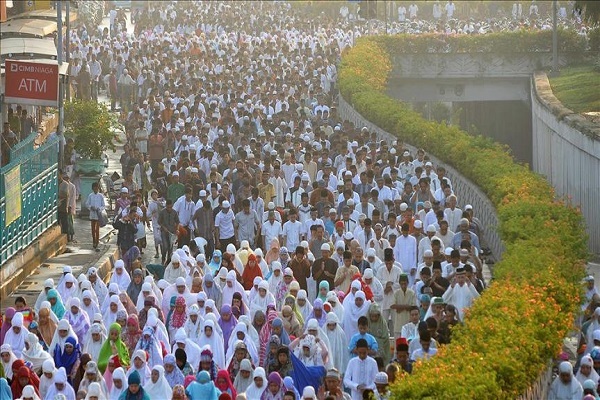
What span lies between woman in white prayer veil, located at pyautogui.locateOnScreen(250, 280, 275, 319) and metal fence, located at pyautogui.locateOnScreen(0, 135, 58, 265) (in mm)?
4711

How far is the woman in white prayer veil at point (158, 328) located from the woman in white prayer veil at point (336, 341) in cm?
161

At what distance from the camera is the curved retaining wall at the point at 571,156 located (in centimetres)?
3100

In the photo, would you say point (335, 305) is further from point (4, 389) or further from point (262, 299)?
point (4, 389)

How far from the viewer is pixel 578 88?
43969 millimetres

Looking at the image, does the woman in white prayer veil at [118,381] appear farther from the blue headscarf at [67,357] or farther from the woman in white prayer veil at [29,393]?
the blue headscarf at [67,357]

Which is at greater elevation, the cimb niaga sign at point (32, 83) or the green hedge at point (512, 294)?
the cimb niaga sign at point (32, 83)

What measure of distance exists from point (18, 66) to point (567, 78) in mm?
22394

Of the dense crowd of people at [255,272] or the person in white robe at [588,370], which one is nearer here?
the dense crowd of people at [255,272]

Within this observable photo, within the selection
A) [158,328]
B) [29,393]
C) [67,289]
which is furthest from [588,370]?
[67,289]

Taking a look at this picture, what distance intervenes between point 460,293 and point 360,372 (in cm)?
255

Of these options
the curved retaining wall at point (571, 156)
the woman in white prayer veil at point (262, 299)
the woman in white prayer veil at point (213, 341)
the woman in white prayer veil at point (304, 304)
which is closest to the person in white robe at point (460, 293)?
the woman in white prayer veil at point (304, 304)

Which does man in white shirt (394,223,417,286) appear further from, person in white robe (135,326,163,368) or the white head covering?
the white head covering

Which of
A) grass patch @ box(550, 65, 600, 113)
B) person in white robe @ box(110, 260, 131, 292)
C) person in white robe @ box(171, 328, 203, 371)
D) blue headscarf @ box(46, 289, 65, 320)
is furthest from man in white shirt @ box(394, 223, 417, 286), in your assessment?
grass patch @ box(550, 65, 600, 113)

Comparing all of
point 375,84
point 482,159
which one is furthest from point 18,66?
point 375,84
